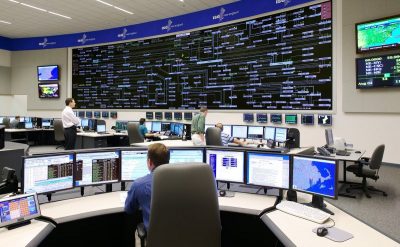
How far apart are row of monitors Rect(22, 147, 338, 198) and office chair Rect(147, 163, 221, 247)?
846mm

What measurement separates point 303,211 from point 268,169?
462 millimetres

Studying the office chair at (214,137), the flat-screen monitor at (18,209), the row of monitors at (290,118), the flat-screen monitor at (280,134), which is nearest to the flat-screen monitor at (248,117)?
the row of monitors at (290,118)

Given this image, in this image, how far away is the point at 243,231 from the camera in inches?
116

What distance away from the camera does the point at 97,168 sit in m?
2.54

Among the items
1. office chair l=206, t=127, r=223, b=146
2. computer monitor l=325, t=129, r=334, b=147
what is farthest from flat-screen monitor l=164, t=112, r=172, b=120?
computer monitor l=325, t=129, r=334, b=147

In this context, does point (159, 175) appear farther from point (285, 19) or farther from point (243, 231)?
point (285, 19)

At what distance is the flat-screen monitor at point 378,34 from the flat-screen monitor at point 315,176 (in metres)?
4.53

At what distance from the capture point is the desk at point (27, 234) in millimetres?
1659

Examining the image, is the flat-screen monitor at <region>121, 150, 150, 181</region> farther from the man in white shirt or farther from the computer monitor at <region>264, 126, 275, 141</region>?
the man in white shirt

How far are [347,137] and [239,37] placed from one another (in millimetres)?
3531

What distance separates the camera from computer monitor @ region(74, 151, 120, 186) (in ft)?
8.05

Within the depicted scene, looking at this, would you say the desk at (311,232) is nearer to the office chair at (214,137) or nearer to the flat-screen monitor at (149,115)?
the office chair at (214,137)

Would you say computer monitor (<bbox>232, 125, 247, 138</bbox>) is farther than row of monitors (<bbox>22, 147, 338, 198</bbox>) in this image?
Yes

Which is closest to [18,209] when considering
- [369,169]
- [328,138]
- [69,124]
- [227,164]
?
[227,164]
